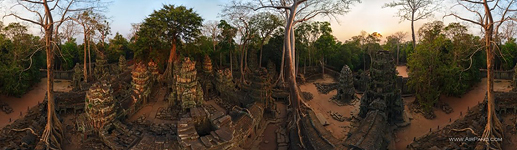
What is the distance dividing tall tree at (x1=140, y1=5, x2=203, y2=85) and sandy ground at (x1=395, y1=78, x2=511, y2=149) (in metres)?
18.8

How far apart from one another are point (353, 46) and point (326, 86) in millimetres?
12076

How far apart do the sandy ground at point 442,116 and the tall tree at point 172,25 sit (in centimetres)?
1877

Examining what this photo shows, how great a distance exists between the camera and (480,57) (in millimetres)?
23750

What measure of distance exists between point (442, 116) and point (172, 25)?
77.3 feet

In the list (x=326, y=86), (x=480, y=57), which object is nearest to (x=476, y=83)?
(x=480, y=57)

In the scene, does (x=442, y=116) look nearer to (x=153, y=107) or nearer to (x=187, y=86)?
(x=187, y=86)

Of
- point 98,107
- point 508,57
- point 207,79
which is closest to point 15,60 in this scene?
point 98,107

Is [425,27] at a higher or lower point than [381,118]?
higher

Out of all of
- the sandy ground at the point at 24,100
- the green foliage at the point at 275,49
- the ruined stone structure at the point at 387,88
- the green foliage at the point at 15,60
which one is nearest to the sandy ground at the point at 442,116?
the ruined stone structure at the point at 387,88

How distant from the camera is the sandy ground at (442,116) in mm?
15672

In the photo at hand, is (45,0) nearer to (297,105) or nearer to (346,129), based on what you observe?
(297,105)

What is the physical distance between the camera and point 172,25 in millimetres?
24266

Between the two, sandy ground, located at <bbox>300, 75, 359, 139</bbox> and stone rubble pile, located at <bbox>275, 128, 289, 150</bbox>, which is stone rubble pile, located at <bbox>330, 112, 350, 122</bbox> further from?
stone rubble pile, located at <bbox>275, 128, 289, 150</bbox>

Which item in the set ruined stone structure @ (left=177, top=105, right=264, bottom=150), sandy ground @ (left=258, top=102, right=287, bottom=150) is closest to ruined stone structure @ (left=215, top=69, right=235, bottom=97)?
sandy ground @ (left=258, top=102, right=287, bottom=150)
